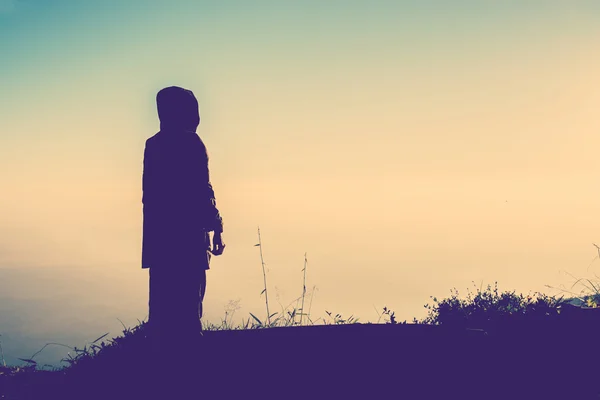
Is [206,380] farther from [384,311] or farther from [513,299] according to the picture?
[513,299]

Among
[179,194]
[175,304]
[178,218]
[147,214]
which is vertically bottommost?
[175,304]

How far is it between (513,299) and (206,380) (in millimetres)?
4753

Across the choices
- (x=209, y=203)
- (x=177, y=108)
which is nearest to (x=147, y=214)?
(x=209, y=203)

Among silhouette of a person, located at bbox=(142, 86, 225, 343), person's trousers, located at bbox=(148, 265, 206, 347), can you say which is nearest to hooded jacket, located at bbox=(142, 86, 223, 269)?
silhouette of a person, located at bbox=(142, 86, 225, 343)

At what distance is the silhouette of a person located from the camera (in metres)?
5.96

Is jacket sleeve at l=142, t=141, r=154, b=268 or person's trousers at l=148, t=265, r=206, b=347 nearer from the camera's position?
person's trousers at l=148, t=265, r=206, b=347

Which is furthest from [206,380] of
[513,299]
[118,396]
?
[513,299]

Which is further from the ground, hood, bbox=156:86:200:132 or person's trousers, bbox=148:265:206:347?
hood, bbox=156:86:200:132

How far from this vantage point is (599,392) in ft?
16.3

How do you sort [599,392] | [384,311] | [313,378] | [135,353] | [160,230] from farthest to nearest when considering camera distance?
[384,311]
[135,353]
[160,230]
[313,378]
[599,392]

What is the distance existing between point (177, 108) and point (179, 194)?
3.03 ft

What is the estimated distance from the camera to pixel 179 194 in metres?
6.11

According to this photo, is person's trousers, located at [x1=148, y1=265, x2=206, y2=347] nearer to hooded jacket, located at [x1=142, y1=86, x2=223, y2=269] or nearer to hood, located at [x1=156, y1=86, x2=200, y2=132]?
hooded jacket, located at [x1=142, y1=86, x2=223, y2=269]

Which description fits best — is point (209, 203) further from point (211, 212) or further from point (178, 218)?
point (178, 218)
